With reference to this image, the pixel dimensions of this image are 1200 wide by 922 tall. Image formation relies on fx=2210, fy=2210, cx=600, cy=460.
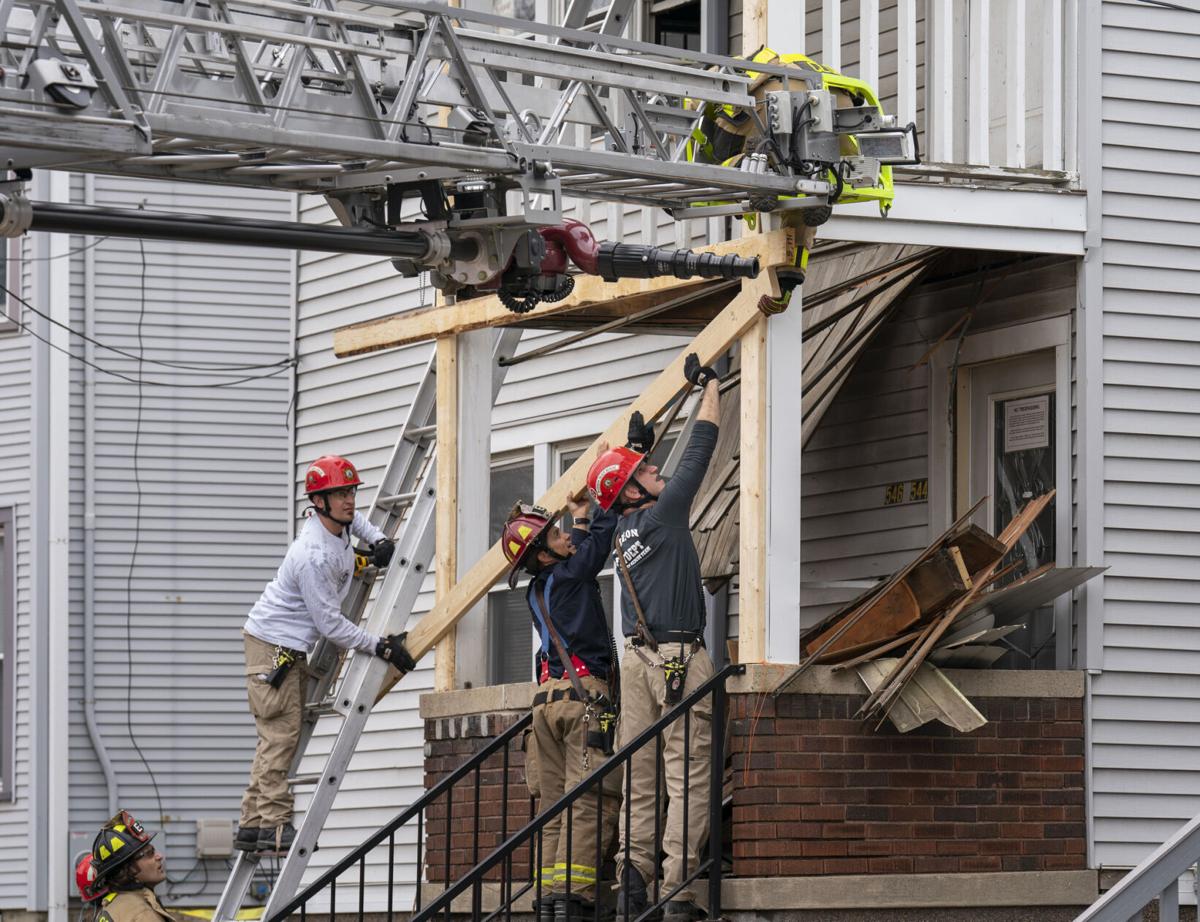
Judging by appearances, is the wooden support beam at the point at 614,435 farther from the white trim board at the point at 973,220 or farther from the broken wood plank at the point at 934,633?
the broken wood plank at the point at 934,633

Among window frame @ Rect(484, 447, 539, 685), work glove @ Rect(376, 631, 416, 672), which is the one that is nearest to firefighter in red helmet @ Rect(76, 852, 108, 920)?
work glove @ Rect(376, 631, 416, 672)

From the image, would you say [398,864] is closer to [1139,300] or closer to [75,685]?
[75,685]

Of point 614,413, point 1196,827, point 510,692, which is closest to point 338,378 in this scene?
point 614,413

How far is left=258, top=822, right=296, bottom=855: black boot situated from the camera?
11.8m

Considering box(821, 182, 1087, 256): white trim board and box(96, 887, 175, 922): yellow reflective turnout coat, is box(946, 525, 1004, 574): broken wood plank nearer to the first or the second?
box(821, 182, 1087, 256): white trim board

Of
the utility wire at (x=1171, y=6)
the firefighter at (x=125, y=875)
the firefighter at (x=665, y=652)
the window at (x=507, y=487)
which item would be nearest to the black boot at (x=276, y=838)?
the firefighter at (x=125, y=875)

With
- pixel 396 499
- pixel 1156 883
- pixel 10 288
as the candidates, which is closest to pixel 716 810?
pixel 1156 883

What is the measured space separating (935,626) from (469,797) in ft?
11.1

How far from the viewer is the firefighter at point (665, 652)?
10039mm

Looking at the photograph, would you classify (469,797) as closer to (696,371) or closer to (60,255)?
(696,371)

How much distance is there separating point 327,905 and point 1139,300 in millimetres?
7451

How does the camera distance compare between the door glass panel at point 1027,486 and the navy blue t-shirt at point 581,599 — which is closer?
the navy blue t-shirt at point 581,599

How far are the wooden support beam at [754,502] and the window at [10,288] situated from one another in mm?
10570

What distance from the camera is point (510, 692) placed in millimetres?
11883
